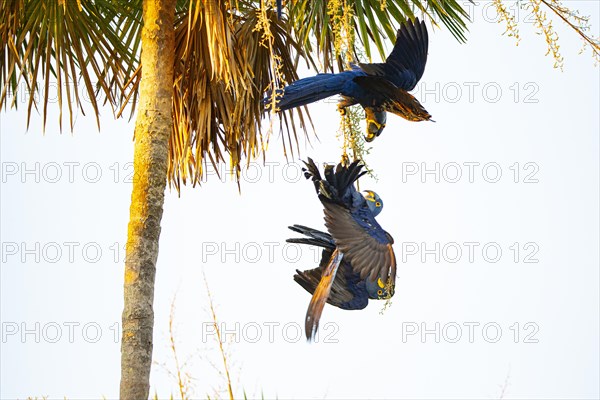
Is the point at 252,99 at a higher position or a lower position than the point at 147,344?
higher

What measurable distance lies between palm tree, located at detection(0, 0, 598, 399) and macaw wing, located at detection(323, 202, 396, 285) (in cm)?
101

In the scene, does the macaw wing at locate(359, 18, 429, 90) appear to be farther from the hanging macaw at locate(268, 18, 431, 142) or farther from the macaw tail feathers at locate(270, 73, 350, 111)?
the macaw tail feathers at locate(270, 73, 350, 111)

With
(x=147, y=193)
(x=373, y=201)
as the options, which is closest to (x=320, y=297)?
(x=373, y=201)

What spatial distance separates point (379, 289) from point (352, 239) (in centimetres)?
22

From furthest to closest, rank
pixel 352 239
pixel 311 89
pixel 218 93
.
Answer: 1. pixel 218 93
2. pixel 311 89
3. pixel 352 239

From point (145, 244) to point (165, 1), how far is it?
4.05ft

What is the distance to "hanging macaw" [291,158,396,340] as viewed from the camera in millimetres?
3947

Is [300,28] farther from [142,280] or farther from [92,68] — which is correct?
[142,280]

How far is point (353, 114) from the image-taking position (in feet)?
13.9

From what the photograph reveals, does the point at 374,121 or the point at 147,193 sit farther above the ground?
the point at 374,121

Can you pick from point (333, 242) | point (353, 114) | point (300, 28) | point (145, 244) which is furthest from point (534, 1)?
point (145, 244)

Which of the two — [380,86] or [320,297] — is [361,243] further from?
[380,86]

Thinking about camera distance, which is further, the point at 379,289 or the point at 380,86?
the point at 380,86

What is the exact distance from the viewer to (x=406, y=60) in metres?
4.21
